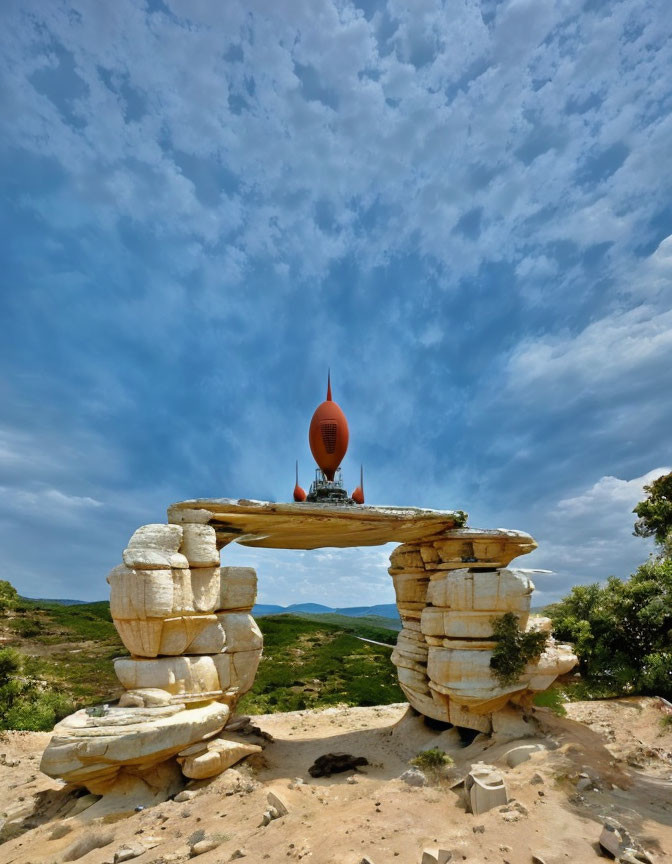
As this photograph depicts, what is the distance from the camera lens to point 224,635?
44.5 ft

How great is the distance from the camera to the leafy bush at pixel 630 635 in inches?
640

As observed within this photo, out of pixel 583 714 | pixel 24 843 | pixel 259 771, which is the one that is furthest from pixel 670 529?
pixel 24 843

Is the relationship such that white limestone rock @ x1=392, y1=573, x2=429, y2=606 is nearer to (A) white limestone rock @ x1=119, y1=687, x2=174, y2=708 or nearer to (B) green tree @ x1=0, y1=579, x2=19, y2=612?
(A) white limestone rock @ x1=119, y1=687, x2=174, y2=708

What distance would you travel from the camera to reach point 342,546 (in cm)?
1950

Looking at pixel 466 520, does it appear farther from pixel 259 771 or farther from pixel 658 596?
pixel 259 771

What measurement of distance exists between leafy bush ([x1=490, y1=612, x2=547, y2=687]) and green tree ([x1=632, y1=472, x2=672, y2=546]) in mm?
8150

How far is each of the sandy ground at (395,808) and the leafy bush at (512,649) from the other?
1.69 metres

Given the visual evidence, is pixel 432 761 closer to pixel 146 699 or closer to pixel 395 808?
pixel 395 808

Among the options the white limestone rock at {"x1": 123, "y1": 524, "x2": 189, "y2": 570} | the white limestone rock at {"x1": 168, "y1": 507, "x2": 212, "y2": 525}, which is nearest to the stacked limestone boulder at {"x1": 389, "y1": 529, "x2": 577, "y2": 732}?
the white limestone rock at {"x1": 168, "y1": 507, "x2": 212, "y2": 525}

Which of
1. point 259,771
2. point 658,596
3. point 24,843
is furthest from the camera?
point 658,596

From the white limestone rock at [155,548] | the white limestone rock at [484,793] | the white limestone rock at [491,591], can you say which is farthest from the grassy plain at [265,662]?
the white limestone rock at [484,793]

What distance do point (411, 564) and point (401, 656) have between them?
3159 millimetres

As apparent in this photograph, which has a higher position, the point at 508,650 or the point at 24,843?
the point at 508,650

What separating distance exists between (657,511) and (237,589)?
51.9ft
